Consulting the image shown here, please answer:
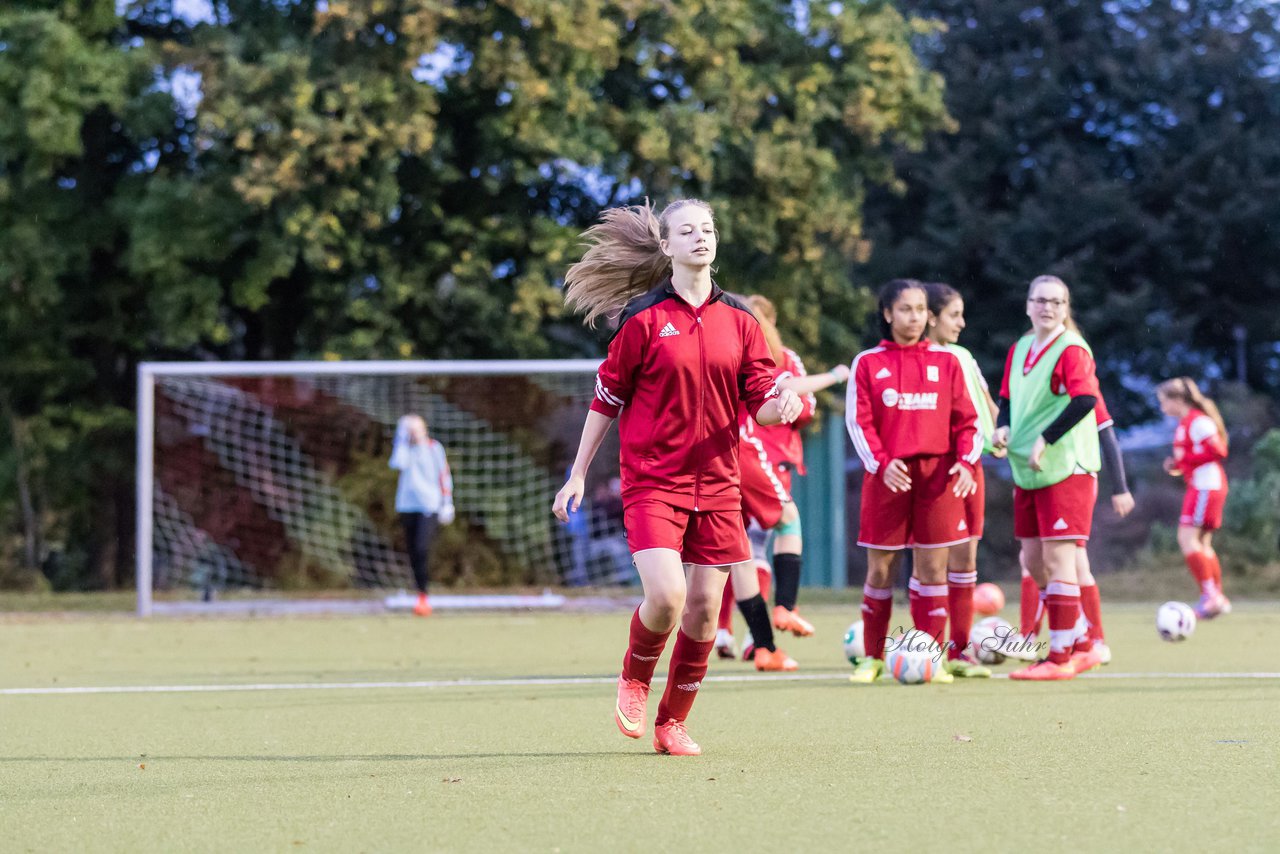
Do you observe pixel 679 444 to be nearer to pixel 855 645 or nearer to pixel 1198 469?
pixel 855 645

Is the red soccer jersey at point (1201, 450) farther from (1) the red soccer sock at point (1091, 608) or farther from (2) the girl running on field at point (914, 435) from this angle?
(2) the girl running on field at point (914, 435)

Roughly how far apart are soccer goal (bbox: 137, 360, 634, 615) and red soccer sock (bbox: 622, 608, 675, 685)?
43.4 feet

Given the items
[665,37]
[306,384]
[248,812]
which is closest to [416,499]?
[306,384]

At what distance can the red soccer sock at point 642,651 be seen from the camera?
6.18m

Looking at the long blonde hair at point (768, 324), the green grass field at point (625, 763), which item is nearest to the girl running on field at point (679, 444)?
the green grass field at point (625, 763)

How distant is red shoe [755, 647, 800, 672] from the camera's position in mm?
9617

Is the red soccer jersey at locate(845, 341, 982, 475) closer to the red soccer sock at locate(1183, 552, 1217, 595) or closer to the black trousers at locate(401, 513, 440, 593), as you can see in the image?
the red soccer sock at locate(1183, 552, 1217, 595)

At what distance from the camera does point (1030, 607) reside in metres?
10.3

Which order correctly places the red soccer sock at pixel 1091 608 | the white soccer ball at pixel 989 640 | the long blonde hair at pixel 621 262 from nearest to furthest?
1. the long blonde hair at pixel 621 262
2. the white soccer ball at pixel 989 640
3. the red soccer sock at pixel 1091 608

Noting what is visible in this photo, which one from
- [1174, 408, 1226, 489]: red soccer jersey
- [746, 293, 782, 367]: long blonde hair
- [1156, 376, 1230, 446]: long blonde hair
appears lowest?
[1174, 408, 1226, 489]: red soccer jersey

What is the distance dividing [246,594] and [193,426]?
6.27 feet

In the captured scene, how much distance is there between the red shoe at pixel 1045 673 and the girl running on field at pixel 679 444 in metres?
3.07

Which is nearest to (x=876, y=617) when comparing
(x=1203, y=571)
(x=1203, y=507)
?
(x=1203, y=571)

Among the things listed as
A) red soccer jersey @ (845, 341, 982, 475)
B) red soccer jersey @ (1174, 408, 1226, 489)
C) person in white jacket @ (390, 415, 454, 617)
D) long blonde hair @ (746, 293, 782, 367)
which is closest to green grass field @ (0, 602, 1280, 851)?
red soccer jersey @ (845, 341, 982, 475)
